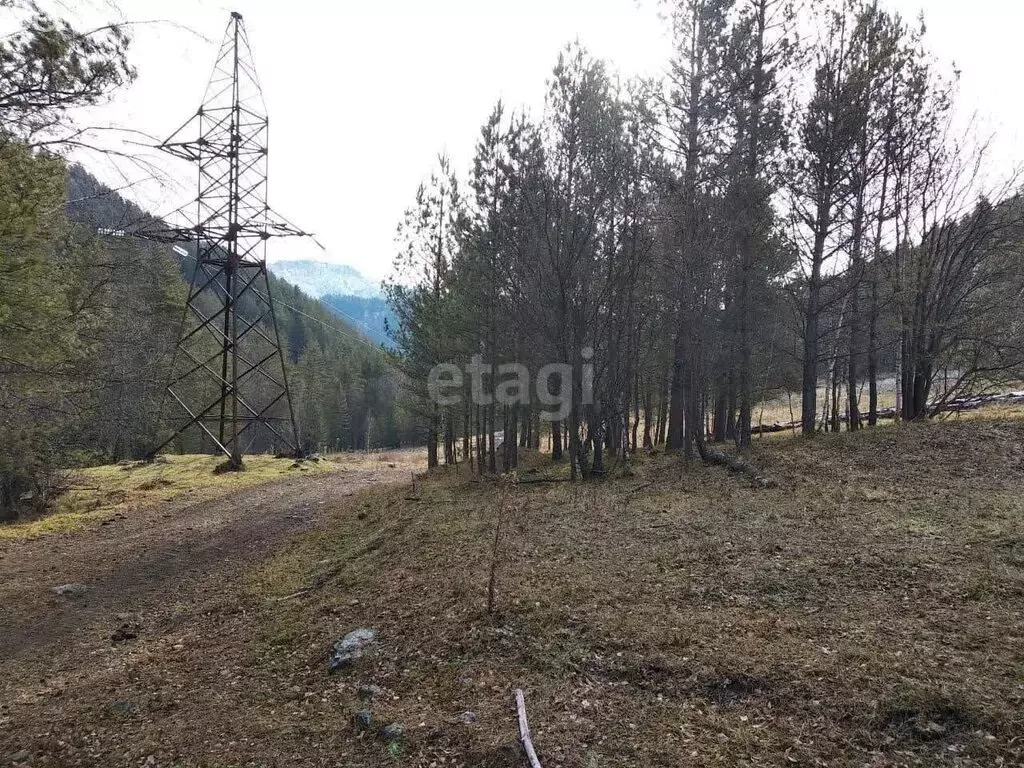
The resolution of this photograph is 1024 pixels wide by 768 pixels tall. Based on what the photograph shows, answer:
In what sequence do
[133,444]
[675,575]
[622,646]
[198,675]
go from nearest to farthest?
[622,646]
[198,675]
[675,575]
[133,444]

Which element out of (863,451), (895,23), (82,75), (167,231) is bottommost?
(863,451)

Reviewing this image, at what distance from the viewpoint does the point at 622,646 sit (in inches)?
176

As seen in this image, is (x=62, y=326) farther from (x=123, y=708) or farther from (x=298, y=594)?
(x=123, y=708)

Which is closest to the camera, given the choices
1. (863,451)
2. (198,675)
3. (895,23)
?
(198,675)

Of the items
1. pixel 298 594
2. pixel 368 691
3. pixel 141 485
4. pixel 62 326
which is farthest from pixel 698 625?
pixel 141 485

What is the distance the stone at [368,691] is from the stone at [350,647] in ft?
1.51

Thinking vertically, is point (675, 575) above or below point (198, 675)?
above

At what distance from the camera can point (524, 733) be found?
343cm

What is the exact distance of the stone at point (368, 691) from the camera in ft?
14.0

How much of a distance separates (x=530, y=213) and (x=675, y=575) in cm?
833

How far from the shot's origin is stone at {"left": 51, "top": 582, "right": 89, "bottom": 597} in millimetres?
6855

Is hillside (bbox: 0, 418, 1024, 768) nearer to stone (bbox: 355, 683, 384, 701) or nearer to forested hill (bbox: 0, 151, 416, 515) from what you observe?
stone (bbox: 355, 683, 384, 701)

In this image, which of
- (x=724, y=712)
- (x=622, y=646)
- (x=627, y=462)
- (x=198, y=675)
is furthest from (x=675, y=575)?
(x=627, y=462)

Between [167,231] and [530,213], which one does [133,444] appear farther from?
[530,213]
